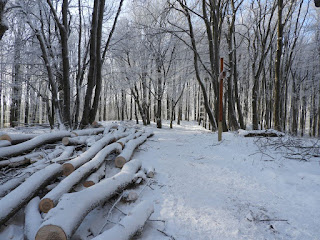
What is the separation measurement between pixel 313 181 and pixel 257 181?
2.41ft

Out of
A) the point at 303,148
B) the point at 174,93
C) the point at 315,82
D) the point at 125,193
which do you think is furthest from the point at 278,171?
the point at 315,82

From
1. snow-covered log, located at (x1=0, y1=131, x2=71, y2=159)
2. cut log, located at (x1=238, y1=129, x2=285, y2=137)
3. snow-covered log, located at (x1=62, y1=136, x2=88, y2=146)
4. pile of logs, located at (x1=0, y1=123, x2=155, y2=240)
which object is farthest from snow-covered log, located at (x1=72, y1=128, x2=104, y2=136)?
cut log, located at (x1=238, y1=129, x2=285, y2=137)

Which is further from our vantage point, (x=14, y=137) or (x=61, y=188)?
(x=14, y=137)

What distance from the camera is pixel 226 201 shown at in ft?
7.91

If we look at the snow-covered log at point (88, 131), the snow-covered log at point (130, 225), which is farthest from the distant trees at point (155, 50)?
the snow-covered log at point (130, 225)

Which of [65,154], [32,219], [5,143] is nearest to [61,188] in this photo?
[32,219]

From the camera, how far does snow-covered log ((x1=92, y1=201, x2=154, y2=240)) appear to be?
5.18ft

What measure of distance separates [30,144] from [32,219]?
2.10 meters

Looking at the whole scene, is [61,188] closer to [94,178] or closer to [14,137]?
[94,178]

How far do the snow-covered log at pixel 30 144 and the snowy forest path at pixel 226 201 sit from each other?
229 centimetres

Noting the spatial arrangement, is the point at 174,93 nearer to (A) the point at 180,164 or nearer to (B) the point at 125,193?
(A) the point at 180,164

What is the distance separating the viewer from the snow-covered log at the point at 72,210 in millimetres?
1456

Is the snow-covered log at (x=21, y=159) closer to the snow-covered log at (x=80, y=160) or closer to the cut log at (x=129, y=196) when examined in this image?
the snow-covered log at (x=80, y=160)

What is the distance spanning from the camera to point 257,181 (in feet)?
9.55
